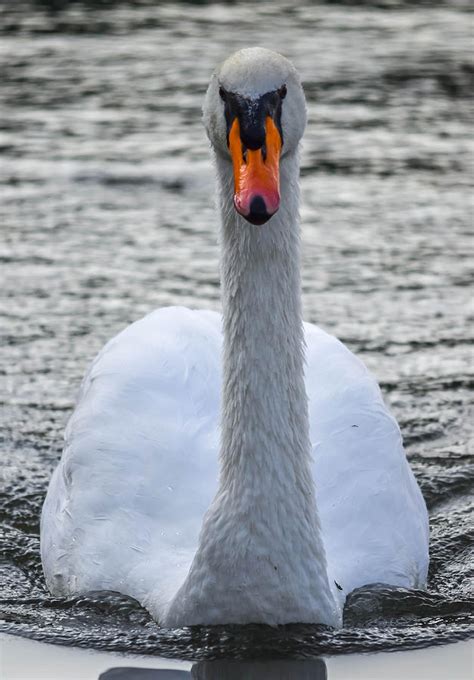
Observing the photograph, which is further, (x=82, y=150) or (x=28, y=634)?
(x=82, y=150)

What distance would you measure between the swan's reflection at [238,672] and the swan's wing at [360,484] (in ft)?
1.39

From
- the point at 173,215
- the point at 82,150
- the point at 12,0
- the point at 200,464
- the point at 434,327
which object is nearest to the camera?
the point at 200,464

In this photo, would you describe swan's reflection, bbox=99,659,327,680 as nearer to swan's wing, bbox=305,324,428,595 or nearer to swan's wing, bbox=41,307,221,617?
swan's wing, bbox=41,307,221,617

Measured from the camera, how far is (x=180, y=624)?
666 centimetres

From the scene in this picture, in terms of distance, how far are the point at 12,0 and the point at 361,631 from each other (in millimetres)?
16155

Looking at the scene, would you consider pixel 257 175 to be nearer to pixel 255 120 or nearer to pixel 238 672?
pixel 255 120

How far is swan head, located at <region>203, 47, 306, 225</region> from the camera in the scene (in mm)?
5664

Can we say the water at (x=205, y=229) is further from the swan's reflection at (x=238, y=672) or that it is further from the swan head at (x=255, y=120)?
the swan head at (x=255, y=120)

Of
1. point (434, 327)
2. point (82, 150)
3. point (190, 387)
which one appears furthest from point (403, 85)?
point (190, 387)

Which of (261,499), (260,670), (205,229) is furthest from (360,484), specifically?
(205,229)

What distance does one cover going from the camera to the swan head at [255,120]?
5664 mm

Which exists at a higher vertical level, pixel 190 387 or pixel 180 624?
pixel 190 387

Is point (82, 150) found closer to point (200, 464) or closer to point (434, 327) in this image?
point (434, 327)

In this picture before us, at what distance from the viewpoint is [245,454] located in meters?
6.57
